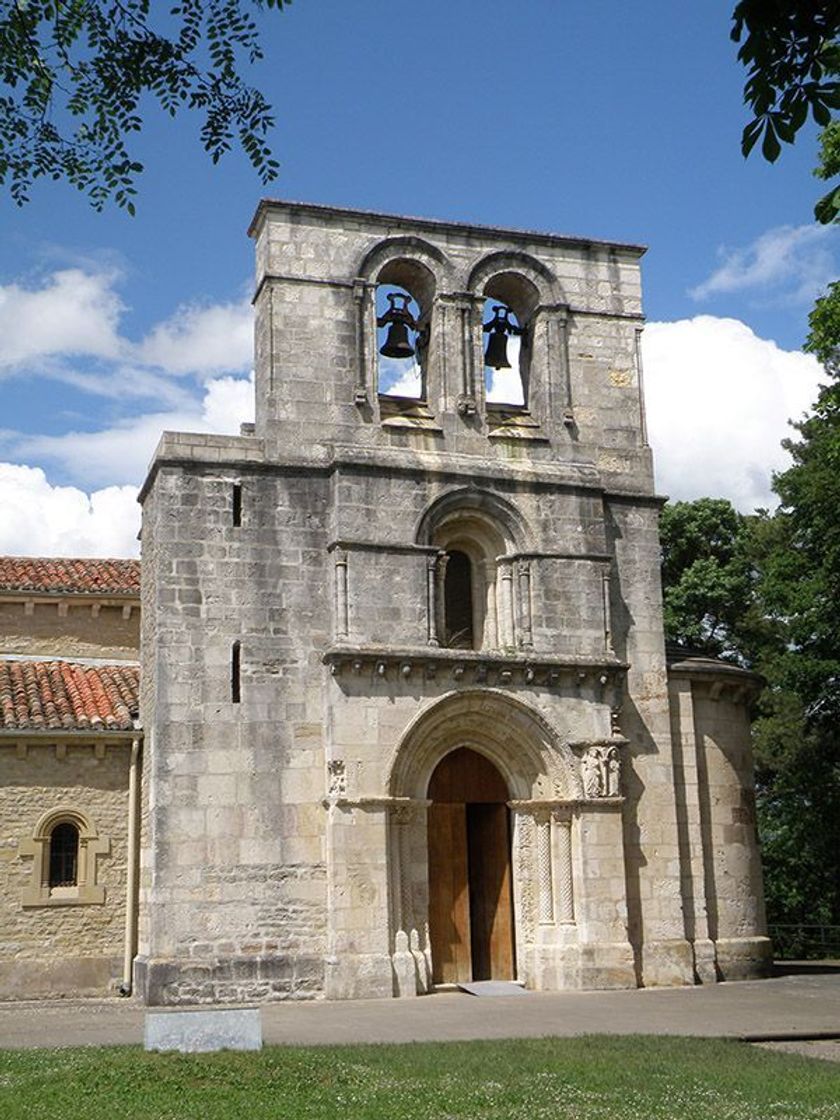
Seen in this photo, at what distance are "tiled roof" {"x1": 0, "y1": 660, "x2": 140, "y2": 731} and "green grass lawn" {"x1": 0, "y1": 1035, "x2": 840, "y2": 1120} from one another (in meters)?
7.87

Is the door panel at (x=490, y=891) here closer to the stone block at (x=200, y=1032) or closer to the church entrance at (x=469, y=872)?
the church entrance at (x=469, y=872)

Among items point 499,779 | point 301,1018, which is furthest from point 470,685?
point 301,1018

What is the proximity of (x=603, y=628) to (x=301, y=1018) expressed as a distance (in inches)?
295

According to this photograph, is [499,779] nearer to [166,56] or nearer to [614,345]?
[614,345]

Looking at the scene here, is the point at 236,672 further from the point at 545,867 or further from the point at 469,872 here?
the point at 545,867

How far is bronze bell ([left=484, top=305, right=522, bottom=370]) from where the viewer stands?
72.1 ft

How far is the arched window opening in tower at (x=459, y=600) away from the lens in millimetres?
21375

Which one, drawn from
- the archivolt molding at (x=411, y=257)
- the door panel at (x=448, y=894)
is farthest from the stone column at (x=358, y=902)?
the archivolt molding at (x=411, y=257)

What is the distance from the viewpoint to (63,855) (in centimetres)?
1989

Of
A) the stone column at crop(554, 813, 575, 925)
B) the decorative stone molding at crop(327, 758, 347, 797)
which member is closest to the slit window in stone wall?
the decorative stone molding at crop(327, 758, 347, 797)

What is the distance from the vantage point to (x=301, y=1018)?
16250mm

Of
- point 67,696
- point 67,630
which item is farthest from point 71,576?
point 67,696

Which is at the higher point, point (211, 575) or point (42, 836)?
point (211, 575)

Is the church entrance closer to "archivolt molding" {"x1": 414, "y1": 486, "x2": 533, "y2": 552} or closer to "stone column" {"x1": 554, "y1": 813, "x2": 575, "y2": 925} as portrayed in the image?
"stone column" {"x1": 554, "y1": 813, "x2": 575, "y2": 925}
